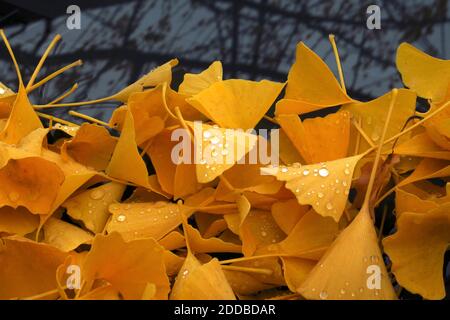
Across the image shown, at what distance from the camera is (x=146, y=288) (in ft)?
1.30

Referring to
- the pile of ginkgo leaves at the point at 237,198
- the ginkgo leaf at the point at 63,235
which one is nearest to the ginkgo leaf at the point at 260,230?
the pile of ginkgo leaves at the point at 237,198

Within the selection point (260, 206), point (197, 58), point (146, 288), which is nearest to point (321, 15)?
point (197, 58)

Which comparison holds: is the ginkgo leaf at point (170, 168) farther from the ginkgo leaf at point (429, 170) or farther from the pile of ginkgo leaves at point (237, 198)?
the ginkgo leaf at point (429, 170)

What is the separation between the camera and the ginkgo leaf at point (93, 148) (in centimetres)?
52

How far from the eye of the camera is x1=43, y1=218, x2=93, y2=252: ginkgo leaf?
46 cm

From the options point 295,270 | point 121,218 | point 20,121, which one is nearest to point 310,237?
point 295,270

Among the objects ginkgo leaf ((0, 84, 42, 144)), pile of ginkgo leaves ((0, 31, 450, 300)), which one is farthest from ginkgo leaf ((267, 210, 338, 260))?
ginkgo leaf ((0, 84, 42, 144))

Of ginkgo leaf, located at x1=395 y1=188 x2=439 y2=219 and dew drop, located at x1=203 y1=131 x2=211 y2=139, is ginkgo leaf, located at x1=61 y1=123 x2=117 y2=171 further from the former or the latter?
ginkgo leaf, located at x1=395 y1=188 x2=439 y2=219

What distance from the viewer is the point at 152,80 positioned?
1.87 feet

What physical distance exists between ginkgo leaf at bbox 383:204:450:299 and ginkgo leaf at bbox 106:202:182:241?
137 mm

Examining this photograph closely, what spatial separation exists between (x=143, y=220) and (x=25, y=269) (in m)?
0.08

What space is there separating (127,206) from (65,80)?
0.63 ft

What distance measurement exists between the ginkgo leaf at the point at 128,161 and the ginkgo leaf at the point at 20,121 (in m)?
0.08
